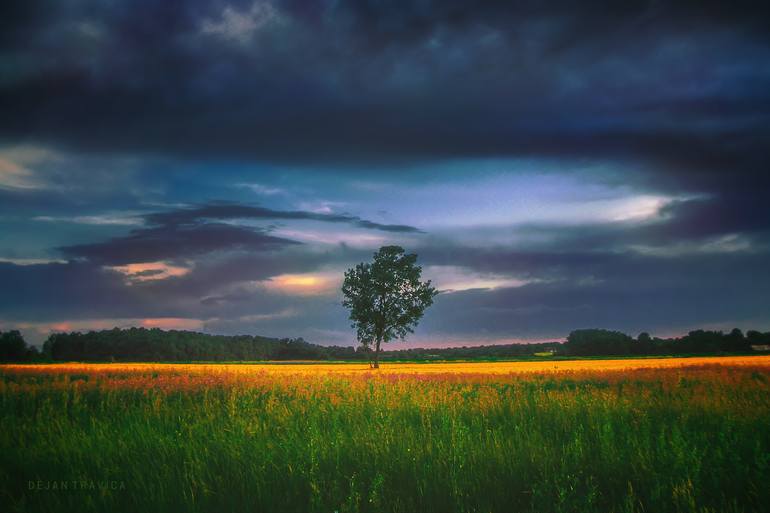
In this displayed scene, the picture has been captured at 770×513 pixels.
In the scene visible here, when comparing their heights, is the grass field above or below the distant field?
above

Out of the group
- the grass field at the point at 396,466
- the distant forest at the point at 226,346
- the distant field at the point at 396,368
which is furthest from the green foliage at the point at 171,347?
the grass field at the point at 396,466

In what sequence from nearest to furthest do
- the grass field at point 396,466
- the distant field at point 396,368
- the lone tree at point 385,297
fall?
the grass field at point 396,466
the distant field at point 396,368
the lone tree at point 385,297

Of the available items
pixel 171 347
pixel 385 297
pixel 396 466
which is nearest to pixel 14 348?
pixel 171 347

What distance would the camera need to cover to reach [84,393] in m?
14.3

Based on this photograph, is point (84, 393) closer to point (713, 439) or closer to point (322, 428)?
point (322, 428)

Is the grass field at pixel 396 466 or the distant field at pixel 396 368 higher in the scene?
the grass field at pixel 396 466

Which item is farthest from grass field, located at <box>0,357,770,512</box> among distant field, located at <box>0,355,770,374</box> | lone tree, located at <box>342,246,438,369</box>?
lone tree, located at <box>342,246,438,369</box>

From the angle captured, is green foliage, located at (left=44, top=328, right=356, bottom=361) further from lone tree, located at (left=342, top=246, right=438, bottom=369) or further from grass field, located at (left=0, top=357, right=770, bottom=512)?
grass field, located at (left=0, top=357, right=770, bottom=512)

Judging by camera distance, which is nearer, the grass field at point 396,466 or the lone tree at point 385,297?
the grass field at point 396,466

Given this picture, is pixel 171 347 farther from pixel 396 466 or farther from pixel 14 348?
pixel 396 466

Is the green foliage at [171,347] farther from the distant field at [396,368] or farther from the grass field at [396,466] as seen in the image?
the grass field at [396,466]

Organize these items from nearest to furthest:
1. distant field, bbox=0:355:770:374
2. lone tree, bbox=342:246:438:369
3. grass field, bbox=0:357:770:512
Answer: grass field, bbox=0:357:770:512, distant field, bbox=0:355:770:374, lone tree, bbox=342:246:438:369

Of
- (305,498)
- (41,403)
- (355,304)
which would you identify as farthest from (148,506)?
(355,304)

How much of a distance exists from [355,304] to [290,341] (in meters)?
42.6
